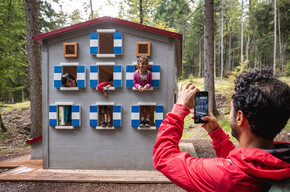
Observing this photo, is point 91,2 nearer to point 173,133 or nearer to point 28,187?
point 28,187

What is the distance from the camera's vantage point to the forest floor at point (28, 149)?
4145 millimetres

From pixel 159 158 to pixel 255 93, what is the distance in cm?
62

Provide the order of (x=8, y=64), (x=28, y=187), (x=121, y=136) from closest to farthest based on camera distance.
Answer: (x=28, y=187) → (x=121, y=136) → (x=8, y=64)

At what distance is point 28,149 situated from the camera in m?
8.19

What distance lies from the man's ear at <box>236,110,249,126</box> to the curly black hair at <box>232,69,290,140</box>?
0.08ft

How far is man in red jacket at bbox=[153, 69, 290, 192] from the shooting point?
0.91m

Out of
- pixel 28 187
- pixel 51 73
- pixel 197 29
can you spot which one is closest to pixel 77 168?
pixel 28 187

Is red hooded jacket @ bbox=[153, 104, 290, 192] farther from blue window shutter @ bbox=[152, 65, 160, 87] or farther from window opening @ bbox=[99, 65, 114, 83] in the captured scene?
window opening @ bbox=[99, 65, 114, 83]

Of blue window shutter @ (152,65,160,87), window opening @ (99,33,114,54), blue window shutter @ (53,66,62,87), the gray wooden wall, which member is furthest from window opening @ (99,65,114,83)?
blue window shutter @ (152,65,160,87)

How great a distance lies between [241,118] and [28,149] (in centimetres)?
941

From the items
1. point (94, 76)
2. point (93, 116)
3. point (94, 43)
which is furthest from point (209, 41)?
point (93, 116)

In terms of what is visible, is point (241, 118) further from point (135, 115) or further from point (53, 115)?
point (53, 115)

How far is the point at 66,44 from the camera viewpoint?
5.26 meters

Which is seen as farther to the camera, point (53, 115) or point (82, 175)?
point (53, 115)
